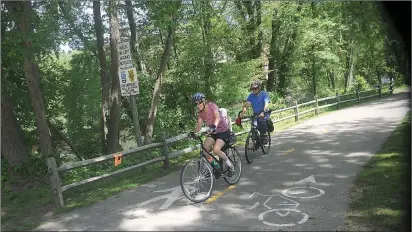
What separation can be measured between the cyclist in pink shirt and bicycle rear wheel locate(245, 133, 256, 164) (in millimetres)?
2131

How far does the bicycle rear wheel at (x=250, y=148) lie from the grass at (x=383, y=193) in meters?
2.92

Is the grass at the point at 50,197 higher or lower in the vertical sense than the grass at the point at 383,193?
higher

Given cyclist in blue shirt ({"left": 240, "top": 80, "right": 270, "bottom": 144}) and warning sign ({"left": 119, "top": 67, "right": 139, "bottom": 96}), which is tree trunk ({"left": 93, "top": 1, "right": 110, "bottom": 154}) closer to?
warning sign ({"left": 119, "top": 67, "right": 139, "bottom": 96})

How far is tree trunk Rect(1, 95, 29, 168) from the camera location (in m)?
9.00

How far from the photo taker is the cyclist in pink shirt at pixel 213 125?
685 cm

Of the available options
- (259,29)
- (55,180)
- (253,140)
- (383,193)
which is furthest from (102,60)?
(383,193)

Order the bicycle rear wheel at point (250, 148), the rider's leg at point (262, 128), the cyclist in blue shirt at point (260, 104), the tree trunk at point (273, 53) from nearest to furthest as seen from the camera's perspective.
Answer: the bicycle rear wheel at point (250, 148), the cyclist in blue shirt at point (260, 104), the rider's leg at point (262, 128), the tree trunk at point (273, 53)

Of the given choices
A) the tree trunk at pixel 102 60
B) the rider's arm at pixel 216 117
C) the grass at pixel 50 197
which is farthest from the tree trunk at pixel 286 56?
the rider's arm at pixel 216 117

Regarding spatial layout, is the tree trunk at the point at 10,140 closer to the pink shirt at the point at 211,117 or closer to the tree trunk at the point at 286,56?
the pink shirt at the point at 211,117

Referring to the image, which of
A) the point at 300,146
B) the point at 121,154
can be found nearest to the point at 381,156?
the point at 300,146

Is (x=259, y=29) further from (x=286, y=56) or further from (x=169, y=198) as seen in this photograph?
(x=169, y=198)

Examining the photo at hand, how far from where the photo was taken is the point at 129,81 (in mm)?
8828

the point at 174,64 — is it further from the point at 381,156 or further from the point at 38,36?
the point at 381,156

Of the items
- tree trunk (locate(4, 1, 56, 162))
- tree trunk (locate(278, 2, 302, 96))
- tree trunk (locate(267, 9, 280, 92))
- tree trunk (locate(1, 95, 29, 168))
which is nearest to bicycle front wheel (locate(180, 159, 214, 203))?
tree trunk (locate(4, 1, 56, 162))
